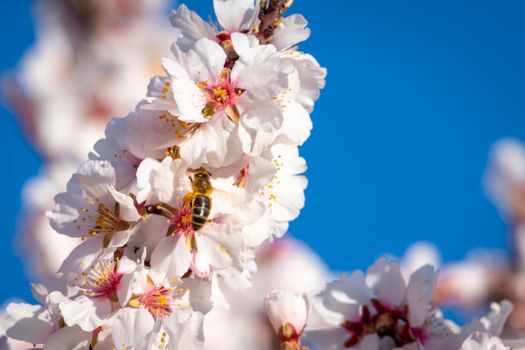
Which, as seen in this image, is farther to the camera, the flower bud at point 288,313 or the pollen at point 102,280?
the flower bud at point 288,313

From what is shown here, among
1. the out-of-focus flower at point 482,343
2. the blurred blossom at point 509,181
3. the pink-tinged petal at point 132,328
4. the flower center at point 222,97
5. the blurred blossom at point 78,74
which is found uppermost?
the blurred blossom at point 78,74

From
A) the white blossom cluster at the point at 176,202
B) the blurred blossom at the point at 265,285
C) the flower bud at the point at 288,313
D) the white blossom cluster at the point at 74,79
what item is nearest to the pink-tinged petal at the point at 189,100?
the white blossom cluster at the point at 176,202

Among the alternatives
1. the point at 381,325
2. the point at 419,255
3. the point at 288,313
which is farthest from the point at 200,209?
the point at 419,255

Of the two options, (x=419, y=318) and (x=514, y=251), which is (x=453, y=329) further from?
(x=514, y=251)

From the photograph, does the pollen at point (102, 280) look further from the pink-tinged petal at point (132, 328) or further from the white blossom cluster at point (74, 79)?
the white blossom cluster at point (74, 79)

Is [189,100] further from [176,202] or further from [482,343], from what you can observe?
[482,343]

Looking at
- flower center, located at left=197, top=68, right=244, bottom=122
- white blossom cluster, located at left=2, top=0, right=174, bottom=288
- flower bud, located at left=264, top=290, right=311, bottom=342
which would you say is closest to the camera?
flower center, located at left=197, top=68, right=244, bottom=122

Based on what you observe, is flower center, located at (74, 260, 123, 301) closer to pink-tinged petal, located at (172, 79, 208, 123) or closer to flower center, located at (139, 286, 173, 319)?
flower center, located at (139, 286, 173, 319)

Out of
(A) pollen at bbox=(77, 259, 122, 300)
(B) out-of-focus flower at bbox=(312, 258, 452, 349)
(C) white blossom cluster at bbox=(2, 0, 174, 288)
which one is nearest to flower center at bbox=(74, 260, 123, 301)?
(A) pollen at bbox=(77, 259, 122, 300)
